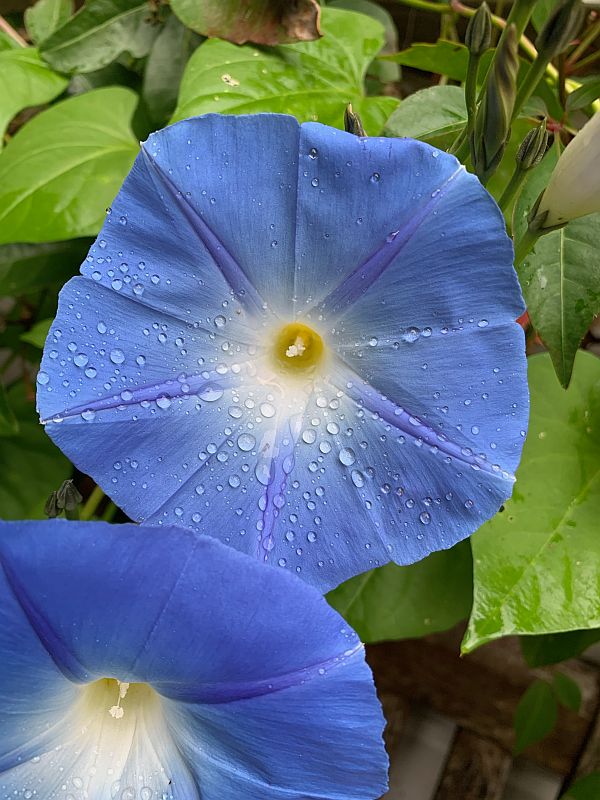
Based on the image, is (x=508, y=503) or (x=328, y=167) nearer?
(x=328, y=167)

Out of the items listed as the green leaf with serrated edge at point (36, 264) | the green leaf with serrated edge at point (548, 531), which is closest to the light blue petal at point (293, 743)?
the green leaf with serrated edge at point (548, 531)

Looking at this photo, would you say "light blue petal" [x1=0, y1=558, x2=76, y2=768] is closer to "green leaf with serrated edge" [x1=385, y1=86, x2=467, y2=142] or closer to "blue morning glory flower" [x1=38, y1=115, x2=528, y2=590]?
"blue morning glory flower" [x1=38, y1=115, x2=528, y2=590]

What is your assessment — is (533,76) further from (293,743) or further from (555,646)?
(555,646)

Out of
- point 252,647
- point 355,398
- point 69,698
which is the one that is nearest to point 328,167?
point 355,398

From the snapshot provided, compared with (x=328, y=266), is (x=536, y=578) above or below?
below

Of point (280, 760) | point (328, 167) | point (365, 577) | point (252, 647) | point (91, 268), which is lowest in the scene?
point (365, 577)

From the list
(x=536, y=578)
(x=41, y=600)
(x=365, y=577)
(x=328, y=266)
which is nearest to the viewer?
(x=41, y=600)

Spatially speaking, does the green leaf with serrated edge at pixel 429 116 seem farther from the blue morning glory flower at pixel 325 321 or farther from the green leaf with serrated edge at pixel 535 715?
the green leaf with serrated edge at pixel 535 715

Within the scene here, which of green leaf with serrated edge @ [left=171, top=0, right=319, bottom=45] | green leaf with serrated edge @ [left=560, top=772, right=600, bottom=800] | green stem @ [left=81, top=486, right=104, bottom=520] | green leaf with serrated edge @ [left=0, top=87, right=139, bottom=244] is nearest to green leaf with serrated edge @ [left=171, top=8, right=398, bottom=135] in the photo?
green leaf with serrated edge @ [left=171, top=0, right=319, bottom=45]

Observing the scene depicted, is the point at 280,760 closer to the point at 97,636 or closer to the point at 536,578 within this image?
the point at 97,636
